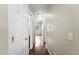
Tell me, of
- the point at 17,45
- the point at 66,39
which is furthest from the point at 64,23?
the point at 17,45

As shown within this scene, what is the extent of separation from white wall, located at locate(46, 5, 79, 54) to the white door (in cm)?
19

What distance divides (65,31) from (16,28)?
378 millimetres

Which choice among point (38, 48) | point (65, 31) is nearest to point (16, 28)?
point (38, 48)

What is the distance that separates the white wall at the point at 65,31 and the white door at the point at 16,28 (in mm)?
188

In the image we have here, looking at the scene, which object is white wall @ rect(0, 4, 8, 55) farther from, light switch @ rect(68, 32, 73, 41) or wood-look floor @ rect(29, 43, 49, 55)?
light switch @ rect(68, 32, 73, 41)

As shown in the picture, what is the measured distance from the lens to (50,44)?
1053mm

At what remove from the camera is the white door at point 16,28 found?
103cm

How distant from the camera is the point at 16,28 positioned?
1.04 meters

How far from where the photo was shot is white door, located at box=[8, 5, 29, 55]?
3.36ft

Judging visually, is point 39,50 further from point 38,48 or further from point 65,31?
point 65,31
